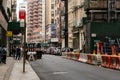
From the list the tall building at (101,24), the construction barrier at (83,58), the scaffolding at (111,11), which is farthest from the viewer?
the scaffolding at (111,11)

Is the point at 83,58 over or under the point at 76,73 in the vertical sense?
over

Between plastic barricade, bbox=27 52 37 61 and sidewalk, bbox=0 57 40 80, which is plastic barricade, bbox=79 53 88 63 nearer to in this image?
plastic barricade, bbox=27 52 37 61

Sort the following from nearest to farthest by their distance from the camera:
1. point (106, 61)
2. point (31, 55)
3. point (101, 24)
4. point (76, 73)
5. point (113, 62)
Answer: point (76, 73) → point (113, 62) → point (106, 61) → point (31, 55) → point (101, 24)

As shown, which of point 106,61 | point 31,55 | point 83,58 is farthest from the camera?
point 31,55

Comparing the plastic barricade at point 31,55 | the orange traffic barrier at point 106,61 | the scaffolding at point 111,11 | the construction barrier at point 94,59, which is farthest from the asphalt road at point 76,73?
the scaffolding at point 111,11

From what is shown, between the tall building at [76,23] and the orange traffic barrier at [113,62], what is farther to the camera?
the tall building at [76,23]

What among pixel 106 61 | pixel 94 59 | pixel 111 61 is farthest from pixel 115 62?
pixel 94 59

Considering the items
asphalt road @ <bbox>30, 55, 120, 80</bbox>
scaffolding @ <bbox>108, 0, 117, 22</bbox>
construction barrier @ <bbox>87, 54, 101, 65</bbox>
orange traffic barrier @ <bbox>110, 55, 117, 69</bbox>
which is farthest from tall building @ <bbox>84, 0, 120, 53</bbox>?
asphalt road @ <bbox>30, 55, 120, 80</bbox>

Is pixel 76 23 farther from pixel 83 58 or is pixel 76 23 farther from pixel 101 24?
pixel 83 58

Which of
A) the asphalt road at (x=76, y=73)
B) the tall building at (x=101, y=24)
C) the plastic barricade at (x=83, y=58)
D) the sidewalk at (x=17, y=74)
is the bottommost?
the asphalt road at (x=76, y=73)

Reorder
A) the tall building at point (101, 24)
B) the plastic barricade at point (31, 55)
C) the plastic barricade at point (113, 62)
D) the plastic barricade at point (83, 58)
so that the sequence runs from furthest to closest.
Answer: the tall building at point (101, 24)
the plastic barricade at point (31, 55)
the plastic barricade at point (83, 58)
the plastic barricade at point (113, 62)

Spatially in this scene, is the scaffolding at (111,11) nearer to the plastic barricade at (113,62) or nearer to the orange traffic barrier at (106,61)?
the orange traffic barrier at (106,61)

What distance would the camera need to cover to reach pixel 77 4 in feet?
313

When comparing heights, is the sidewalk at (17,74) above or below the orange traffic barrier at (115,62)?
below
